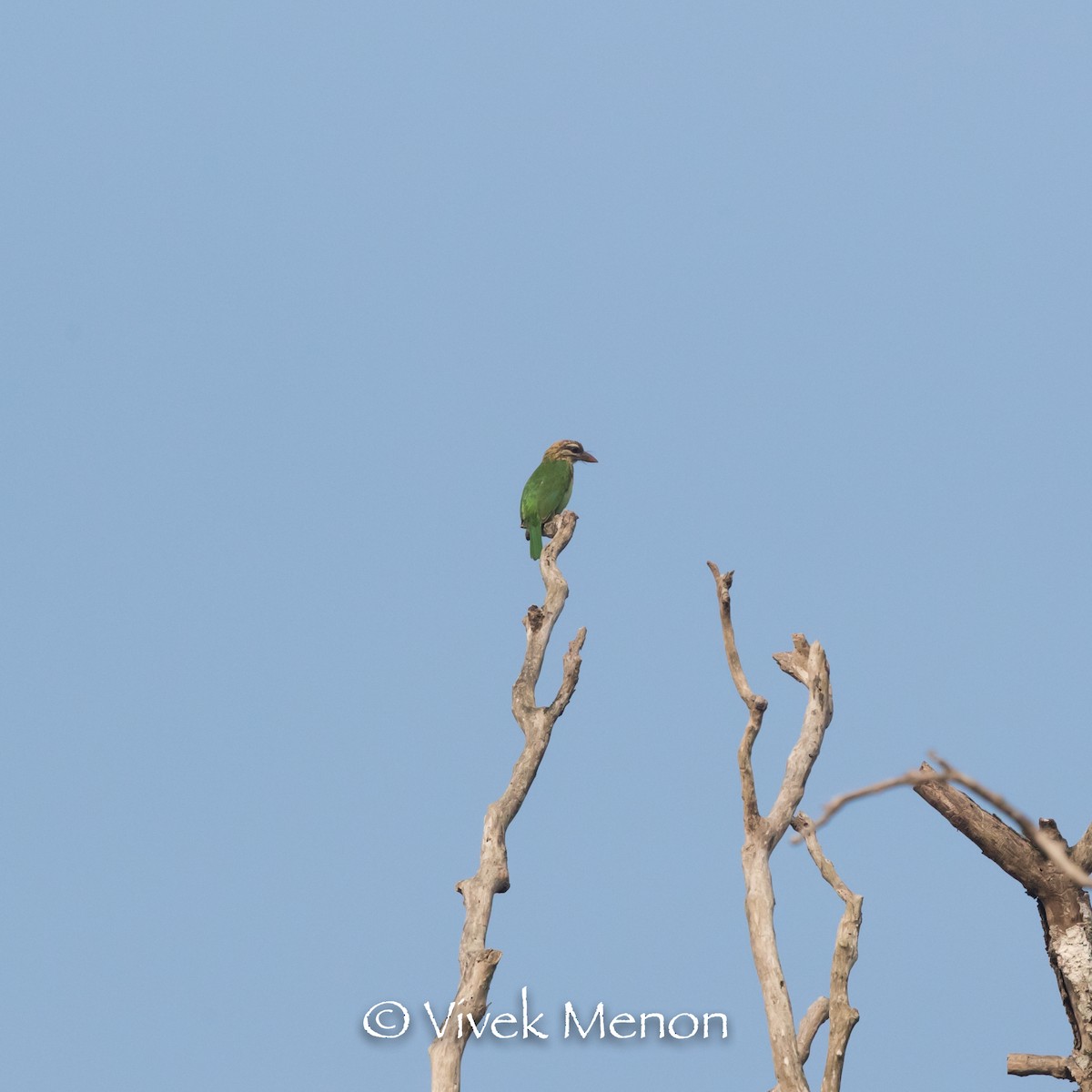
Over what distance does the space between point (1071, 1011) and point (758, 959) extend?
2.30 m

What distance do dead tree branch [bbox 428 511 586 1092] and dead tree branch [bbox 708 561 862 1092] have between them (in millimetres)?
1992

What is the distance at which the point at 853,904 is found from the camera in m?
10.7

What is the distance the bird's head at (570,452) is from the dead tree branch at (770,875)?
213 inches

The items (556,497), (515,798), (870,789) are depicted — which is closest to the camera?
(870,789)

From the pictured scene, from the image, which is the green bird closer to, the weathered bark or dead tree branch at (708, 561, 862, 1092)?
dead tree branch at (708, 561, 862, 1092)

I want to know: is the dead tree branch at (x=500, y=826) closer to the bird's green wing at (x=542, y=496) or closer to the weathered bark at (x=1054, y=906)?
the bird's green wing at (x=542, y=496)

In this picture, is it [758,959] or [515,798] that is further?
[515,798]

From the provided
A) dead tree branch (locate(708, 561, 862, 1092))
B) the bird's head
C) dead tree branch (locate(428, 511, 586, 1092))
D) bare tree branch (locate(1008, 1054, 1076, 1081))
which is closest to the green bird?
the bird's head

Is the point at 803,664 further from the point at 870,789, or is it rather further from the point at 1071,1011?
the point at 870,789

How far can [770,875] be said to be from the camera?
36.0 feet

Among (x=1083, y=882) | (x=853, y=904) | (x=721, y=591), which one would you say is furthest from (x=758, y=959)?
(x=1083, y=882)

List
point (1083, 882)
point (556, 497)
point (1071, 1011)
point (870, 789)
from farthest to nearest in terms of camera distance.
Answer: point (556, 497) → point (1071, 1011) → point (1083, 882) → point (870, 789)

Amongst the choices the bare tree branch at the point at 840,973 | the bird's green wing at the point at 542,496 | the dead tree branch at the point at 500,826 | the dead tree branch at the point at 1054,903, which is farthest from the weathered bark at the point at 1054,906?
the bird's green wing at the point at 542,496

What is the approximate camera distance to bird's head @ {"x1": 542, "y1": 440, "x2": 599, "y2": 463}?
16609mm
